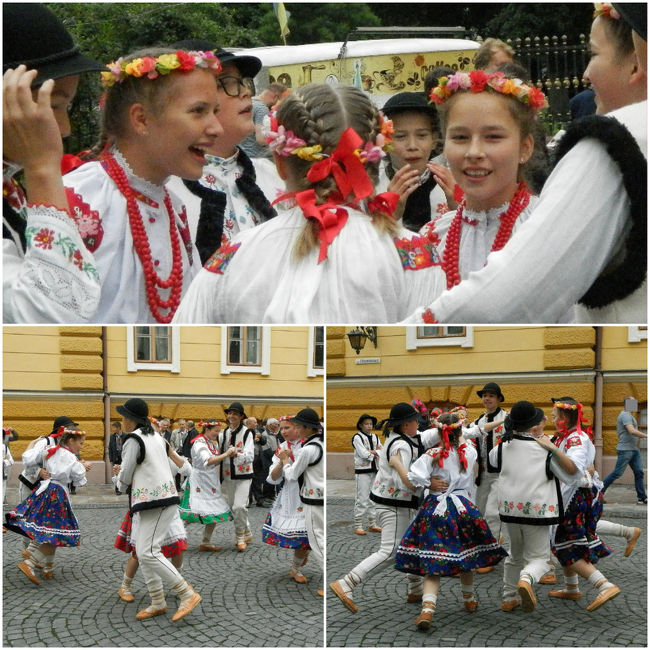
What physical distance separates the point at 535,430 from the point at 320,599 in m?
1.37

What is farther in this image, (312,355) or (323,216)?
(312,355)

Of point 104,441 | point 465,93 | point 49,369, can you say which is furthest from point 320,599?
point 465,93

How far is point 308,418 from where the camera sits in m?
3.51

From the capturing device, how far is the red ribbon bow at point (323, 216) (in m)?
2.61

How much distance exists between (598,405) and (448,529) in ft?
3.29

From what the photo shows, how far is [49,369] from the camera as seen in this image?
3369 millimetres

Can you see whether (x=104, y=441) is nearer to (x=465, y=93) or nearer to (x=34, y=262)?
(x=34, y=262)

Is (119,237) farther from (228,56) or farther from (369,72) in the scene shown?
(369,72)

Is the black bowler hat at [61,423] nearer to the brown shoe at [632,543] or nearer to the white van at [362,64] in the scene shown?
the white van at [362,64]

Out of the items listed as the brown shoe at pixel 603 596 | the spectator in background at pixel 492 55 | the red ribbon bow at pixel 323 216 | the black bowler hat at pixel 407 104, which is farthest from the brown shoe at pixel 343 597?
the spectator in background at pixel 492 55

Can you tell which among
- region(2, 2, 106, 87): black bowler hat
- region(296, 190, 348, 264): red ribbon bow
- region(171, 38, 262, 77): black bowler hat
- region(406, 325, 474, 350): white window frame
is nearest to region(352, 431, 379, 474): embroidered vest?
region(406, 325, 474, 350): white window frame

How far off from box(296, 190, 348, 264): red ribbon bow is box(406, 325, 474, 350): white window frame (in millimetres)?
408

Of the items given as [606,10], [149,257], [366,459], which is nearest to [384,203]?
[149,257]

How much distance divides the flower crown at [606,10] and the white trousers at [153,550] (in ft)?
9.65
